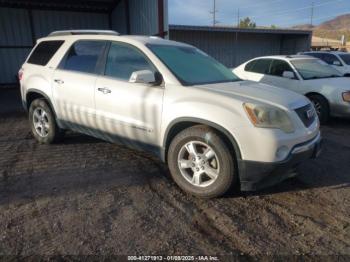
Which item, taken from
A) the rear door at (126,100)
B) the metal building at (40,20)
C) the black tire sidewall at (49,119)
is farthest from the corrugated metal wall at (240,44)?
the rear door at (126,100)

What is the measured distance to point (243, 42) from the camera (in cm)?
2272

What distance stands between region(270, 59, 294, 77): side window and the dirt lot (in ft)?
12.0

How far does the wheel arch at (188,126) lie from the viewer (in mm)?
3289

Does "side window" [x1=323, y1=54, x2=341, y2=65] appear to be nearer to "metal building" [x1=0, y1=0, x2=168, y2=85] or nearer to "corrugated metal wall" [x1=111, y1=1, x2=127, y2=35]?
"metal building" [x1=0, y1=0, x2=168, y2=85]

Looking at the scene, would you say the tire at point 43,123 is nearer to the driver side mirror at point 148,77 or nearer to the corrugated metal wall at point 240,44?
the driver side mirror at point 148,77

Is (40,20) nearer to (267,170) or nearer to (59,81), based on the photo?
(59,81)

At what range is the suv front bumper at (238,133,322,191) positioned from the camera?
3.21m

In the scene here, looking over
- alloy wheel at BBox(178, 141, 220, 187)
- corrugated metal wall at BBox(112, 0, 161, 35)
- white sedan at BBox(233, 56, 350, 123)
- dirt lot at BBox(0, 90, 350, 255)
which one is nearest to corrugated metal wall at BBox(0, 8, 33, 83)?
corrugated metal wall at BBox(112, 0, 161, 35)

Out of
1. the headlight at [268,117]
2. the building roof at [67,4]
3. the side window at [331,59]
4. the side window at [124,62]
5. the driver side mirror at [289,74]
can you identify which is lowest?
the side window at [331,59]

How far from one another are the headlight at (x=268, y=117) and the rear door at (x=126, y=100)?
1106 millimetres

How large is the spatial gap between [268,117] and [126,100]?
5.90 ft

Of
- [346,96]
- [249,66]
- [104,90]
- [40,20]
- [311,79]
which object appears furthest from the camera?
[40,20]

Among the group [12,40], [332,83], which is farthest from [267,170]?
[12,40]

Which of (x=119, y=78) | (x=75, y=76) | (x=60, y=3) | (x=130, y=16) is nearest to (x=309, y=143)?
(x=119, y=78)
